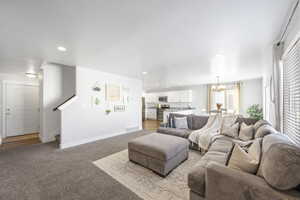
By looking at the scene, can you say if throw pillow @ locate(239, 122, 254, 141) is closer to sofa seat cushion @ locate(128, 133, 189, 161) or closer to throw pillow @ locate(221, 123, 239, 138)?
throw pillow @ locate(221, 123, 239, 138)

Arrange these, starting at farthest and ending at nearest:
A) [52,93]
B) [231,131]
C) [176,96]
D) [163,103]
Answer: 1. [163,103]
2. [176,96]
3. [52,93]
4. [231,131]

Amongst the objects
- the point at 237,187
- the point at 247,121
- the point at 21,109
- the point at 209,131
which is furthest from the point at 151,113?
the point at 237,187

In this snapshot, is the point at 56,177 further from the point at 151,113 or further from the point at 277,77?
the point at 151,113

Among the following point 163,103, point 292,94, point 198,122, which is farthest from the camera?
point 163,103

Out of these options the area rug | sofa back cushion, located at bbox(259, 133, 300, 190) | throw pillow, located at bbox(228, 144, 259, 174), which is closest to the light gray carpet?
the area rug

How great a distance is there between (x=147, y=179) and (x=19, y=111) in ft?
19.2

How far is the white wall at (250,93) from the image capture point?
19.4 feet

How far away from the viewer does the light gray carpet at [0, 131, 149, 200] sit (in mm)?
1676

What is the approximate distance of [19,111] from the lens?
187 inches

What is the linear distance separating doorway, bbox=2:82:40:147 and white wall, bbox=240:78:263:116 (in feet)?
31.0

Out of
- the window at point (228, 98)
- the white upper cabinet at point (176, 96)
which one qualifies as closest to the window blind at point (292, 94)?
the window at point (228, 98)

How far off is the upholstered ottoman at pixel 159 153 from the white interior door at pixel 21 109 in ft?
16.8

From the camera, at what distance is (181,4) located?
51.9 inches

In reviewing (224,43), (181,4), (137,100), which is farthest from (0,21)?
(137,100)
